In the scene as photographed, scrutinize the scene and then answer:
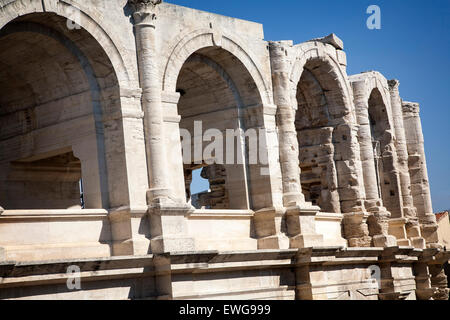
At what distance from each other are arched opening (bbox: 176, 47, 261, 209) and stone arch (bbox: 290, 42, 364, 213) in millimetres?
2615

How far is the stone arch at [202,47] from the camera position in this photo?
14273 mm

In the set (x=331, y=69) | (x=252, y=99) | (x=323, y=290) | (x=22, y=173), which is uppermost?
(x=331, y=69)

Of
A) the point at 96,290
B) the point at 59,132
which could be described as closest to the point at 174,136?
the point at 59,132

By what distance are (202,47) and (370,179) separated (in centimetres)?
598

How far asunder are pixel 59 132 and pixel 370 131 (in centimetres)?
890

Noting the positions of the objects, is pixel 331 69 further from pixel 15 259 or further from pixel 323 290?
pixel 15 259

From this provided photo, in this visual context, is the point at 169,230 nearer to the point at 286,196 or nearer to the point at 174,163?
the point at 174,163

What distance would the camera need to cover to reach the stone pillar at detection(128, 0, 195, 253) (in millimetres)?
13203

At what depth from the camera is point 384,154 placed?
21047 mm

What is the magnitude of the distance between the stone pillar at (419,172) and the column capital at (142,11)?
11.0 m

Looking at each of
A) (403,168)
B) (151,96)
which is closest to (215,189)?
(403,168)

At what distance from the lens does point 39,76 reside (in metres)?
14.0

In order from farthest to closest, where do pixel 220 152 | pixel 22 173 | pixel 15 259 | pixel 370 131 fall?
pixel 370 131 < pixel 220 152 < pixel 22 173 < pixel 15 259

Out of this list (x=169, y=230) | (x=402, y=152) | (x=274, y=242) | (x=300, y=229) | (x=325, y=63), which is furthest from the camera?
(x=402, y=152)
